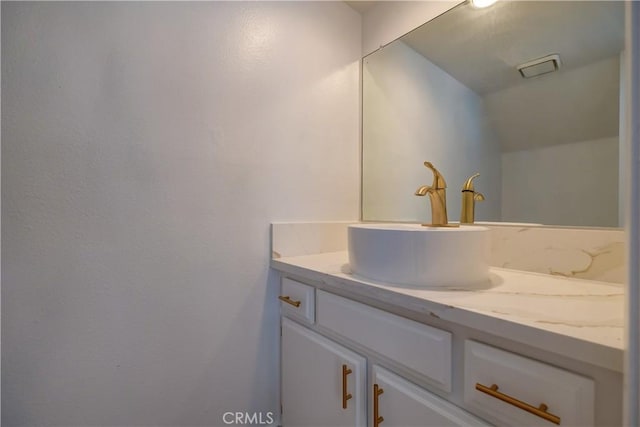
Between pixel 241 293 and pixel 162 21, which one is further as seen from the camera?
pixel 241 293

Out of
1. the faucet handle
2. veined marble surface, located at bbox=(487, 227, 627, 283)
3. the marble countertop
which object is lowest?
the marble countertop

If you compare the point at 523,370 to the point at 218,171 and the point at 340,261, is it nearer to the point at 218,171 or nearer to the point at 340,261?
the point at 340,261

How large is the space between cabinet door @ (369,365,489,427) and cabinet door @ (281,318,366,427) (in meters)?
0.05

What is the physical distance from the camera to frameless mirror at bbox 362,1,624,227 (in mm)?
754

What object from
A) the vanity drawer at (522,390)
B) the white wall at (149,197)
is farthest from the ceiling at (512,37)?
the vanity drawer at (522,390)

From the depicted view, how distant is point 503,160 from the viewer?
0.93 meters

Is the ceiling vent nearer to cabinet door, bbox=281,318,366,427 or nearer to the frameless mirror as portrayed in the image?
the frameless mirror

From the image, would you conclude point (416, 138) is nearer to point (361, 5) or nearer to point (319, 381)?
point (361, 5)

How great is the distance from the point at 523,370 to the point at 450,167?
2.50 ft

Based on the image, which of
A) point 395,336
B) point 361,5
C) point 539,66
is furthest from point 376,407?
point 361,5

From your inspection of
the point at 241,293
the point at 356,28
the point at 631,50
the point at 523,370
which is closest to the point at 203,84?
the point at 241,293

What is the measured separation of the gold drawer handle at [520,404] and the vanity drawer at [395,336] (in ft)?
0.24

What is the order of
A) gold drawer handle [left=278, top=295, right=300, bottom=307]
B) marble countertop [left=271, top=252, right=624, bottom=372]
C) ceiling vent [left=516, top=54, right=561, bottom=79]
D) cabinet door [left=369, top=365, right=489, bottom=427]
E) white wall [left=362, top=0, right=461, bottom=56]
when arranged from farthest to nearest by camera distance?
white wall [left=362, top=0, right=461, bottom=56]
gold drawer handle [left=278, top=295, right=300, bottom=307]
ceiling vent [left=516, top=54, right=561, bottom=79]
cabinet door [left=369, top=365, right=489, bottom=427]
marble countertop [left=271, top=252, right=624, bottom=372]

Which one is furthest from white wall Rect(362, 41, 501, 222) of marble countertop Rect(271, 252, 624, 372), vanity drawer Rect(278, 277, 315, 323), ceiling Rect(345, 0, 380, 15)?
vanity drawer Rect(278, 277, 315, 323)
